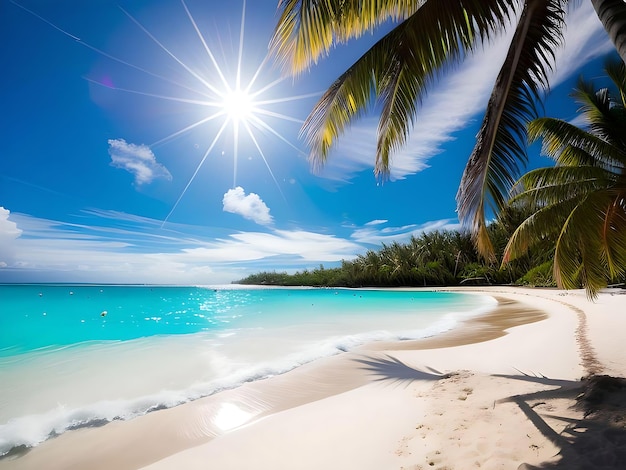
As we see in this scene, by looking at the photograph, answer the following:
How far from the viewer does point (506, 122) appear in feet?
11.3

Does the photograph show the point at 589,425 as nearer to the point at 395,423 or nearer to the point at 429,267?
the point at 395,423

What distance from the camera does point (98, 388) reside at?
454cm

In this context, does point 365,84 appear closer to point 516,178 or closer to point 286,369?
point 516,178

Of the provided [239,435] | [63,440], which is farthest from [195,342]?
[239,435]

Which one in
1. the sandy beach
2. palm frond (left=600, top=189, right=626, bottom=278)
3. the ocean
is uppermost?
palm frond (left=600, top=189, right=626, bottom=278)

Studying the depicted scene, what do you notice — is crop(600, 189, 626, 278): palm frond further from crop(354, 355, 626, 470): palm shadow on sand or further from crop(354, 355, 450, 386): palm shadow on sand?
crop(354, 355, 450, 386): palm shadow on sand

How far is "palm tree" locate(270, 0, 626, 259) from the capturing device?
295 centimetres

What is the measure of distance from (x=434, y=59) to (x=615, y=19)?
1.46 metres

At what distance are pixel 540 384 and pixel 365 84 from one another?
4.01 metres

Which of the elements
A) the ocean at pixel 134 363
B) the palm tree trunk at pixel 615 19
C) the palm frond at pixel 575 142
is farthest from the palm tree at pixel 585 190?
the palm tree trunk at pixel 615 19

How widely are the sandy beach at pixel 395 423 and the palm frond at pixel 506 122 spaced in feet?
6.18

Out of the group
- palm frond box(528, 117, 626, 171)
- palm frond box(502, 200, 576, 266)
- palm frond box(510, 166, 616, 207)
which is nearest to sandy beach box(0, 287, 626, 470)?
palm frond box(502, 200, 576, 266)

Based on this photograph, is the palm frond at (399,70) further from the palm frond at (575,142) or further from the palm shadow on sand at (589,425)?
the palm frond at (575,142)

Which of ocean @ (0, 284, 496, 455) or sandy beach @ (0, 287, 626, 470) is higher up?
ocean @ (0, 284, 496, 455)
